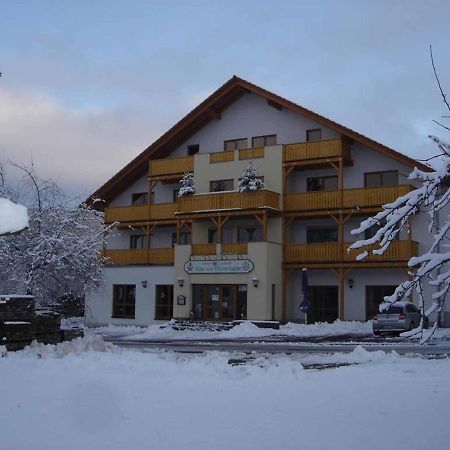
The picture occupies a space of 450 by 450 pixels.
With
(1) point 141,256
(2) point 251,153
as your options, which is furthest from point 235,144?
(1) point 141,256

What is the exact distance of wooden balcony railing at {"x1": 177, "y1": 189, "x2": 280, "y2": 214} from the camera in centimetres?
3466

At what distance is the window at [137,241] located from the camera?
42.2 m

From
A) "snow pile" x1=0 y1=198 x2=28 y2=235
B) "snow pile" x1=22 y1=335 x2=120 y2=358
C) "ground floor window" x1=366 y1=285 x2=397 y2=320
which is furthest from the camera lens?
"ground floor window" x1=366 y1=285 x2=397 y2=320

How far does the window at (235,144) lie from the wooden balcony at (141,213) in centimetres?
468

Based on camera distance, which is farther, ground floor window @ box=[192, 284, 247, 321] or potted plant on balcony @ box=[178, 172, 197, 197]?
potted plant on balcony @ box=[178, 172, 197, 197]

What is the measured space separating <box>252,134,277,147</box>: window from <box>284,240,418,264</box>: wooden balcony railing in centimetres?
627

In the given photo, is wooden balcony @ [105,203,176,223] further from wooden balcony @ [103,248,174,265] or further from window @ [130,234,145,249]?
wooden balcony @ [103,248,174,265]

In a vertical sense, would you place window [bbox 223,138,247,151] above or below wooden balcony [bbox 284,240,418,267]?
above

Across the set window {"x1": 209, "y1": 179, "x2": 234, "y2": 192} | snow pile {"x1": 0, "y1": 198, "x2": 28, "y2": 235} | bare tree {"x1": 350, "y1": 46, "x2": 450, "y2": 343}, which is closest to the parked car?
window {"x1": 209, "y1": 179, "x2": 234, "y2": 192}

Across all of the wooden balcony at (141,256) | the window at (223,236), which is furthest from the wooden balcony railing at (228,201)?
the wooden balcony at (141,256)

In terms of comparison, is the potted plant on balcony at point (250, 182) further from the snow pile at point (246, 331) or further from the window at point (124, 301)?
the window at point (124, 301)

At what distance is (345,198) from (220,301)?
873cm

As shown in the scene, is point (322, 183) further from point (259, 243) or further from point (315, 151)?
point (259, 243)

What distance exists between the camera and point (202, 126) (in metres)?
40.5
